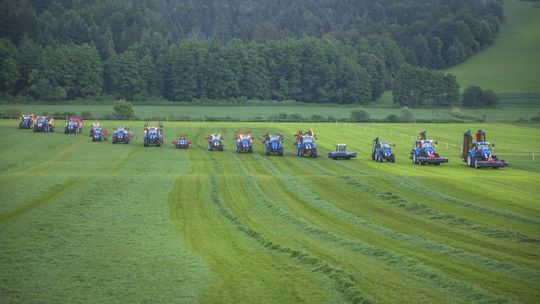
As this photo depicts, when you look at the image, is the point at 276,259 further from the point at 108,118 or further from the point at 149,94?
the point at 149,94

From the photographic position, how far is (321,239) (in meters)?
20.1

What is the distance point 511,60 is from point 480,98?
43.0 meters

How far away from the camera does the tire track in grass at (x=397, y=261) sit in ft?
46.7

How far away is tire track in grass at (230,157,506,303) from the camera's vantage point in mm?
14242

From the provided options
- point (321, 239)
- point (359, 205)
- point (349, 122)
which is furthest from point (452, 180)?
point (349, 122)

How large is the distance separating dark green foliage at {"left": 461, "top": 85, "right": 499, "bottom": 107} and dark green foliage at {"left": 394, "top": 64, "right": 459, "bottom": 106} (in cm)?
516

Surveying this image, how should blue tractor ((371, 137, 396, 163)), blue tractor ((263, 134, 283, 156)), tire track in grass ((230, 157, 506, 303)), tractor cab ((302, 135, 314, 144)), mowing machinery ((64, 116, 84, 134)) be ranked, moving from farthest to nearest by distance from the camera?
mowing machinery ((64, 116, 84, 134))
blue tractor ((263, 134, 283, 156))
tractor cab ((302, 135, 314, 144))
blue tractor ((371, 137, 396, 163))
tire track in grass ((230, 157, 506, 303))

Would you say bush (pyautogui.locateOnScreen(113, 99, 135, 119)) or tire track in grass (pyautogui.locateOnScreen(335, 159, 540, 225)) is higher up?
bush (pyautogui.locateOnScreen(113, 99, 135, 119))

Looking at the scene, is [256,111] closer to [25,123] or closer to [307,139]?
[25,123]

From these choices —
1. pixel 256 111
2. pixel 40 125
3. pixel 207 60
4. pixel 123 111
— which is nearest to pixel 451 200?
pixel 40 125

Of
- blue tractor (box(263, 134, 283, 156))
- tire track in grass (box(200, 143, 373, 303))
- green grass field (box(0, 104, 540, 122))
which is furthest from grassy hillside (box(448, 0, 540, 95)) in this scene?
tire track in grass (box(200, 143, 373, 303))

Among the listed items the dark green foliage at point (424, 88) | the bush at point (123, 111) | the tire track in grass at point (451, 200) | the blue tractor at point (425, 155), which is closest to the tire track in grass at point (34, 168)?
the tire track in grass at point (451, 200)

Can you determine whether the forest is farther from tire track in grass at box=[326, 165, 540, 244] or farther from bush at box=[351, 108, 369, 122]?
tire track in grass at box=[326, 165, 540, 244]

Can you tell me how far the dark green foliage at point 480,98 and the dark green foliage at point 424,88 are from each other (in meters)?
5.16
